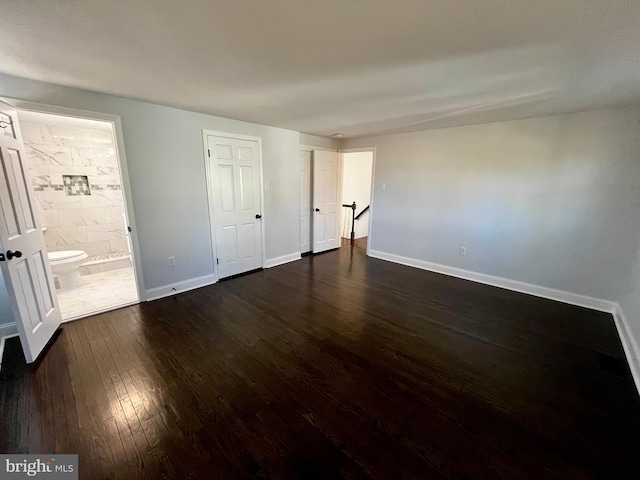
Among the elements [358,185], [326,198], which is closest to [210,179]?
[326,198]

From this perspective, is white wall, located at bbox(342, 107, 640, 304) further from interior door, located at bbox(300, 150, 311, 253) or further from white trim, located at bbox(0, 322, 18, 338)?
white trim, located at bbox(0, 322, 18, 338)

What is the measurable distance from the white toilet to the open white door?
1.28m

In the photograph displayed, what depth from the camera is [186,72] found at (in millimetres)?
2061

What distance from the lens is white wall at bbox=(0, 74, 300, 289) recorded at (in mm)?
2605

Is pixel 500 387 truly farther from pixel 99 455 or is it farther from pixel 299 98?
pixel 299 98

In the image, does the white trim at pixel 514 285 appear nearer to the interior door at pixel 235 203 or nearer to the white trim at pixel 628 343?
the white trim at pixel 628 343

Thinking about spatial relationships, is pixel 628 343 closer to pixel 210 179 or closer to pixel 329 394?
pixel 329 394

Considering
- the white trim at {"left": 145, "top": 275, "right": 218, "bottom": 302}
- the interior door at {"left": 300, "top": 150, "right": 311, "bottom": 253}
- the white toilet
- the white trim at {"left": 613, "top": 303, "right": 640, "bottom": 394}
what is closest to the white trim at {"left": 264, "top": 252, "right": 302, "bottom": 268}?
the interior door at {"left": 300, "top": 150, "right": 311, "bottom": 253}

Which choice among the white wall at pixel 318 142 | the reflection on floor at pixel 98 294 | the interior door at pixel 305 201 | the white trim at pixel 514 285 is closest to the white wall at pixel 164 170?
the reflection on floor at pixel 98 294

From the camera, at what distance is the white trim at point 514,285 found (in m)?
3.18

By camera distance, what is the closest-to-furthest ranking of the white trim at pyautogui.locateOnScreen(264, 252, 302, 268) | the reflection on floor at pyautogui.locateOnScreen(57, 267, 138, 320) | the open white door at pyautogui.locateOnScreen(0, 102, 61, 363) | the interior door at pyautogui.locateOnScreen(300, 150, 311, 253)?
the open white door at pyautogui.locateOnScreen(0, 102, 61, 363) → the reflection on floor at pyautogui.locateOnScreen(57, 267, 138, 320) → the white trim at pyautogui.locateOnScreen(264, 252, 302, 268) → the interior door at pyautogui.locateOnScreen(300, 150, 311, 253)

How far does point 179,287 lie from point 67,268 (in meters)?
1.63

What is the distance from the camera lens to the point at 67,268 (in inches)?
141

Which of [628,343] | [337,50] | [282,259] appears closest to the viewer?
[337,50]
